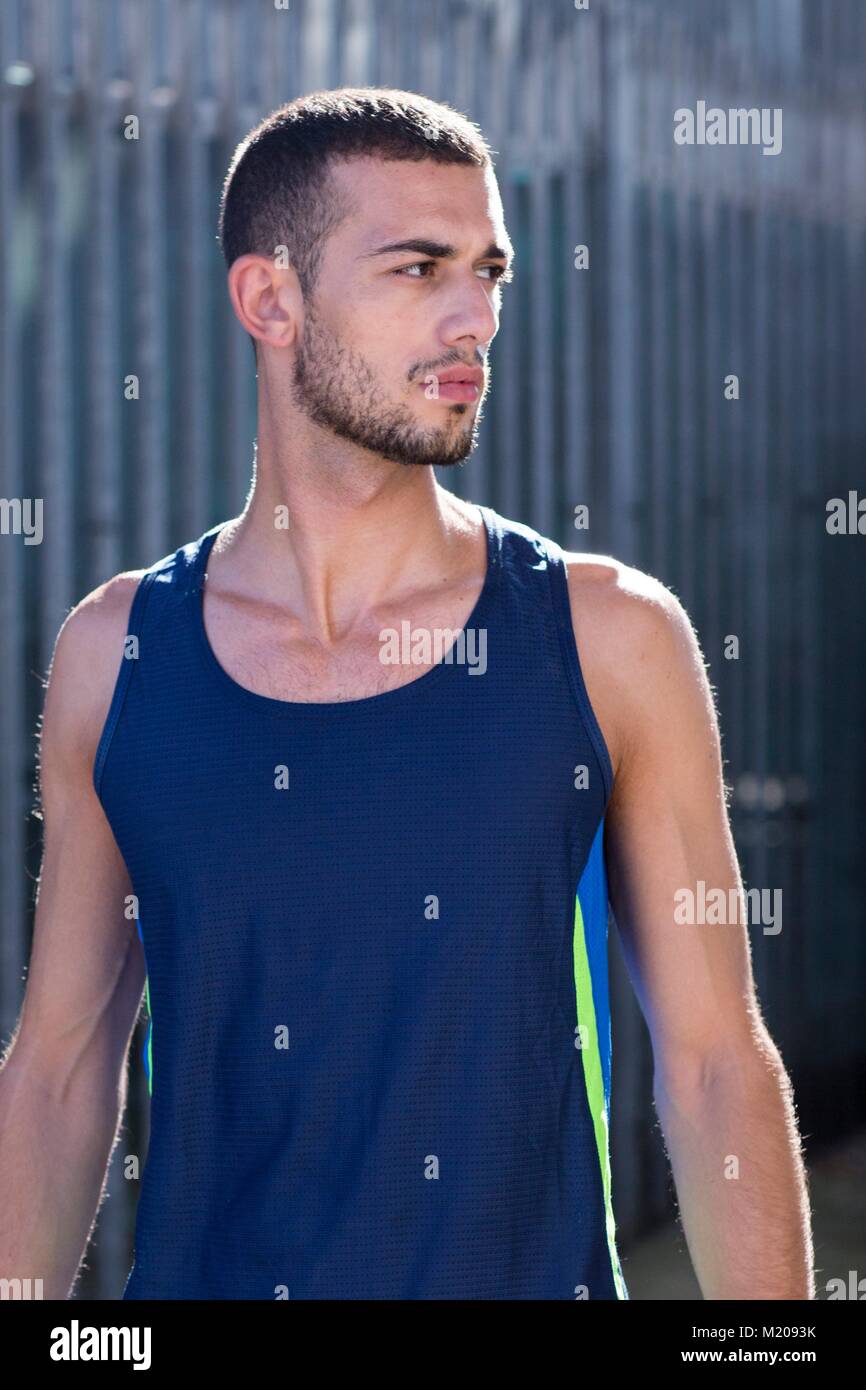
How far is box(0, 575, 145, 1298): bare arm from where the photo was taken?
200 centimetres

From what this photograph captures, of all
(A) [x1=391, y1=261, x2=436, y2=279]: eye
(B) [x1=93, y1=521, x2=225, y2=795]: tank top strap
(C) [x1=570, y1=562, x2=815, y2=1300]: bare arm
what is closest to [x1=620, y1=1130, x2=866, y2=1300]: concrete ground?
(C) [x1=570, y1=562, x2=815, y2=1300]: bare arm

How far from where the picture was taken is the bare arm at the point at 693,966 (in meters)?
1.83

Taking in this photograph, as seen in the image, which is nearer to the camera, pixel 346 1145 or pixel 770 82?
pixel 346 1145

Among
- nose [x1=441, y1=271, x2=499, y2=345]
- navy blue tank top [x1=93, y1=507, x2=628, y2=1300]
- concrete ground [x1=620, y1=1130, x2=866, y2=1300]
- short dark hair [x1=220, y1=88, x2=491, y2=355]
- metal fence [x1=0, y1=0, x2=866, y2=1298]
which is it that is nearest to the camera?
navy blue tank top [x1=93, y1=507, x2=628, y2=1300]

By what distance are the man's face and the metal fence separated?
77.9 inches

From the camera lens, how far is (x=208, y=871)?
74.1 inches

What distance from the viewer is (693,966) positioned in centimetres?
189

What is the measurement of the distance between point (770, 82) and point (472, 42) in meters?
1.41

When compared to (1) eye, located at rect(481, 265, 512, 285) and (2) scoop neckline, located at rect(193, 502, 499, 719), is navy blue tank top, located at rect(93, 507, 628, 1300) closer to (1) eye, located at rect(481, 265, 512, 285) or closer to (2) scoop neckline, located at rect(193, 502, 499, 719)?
(2) scoop neckline, located at rect(193, 502, 499, 719)

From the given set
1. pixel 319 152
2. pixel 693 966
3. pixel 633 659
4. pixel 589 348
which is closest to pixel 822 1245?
pixel 589 348

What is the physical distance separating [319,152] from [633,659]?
0.71 metres
